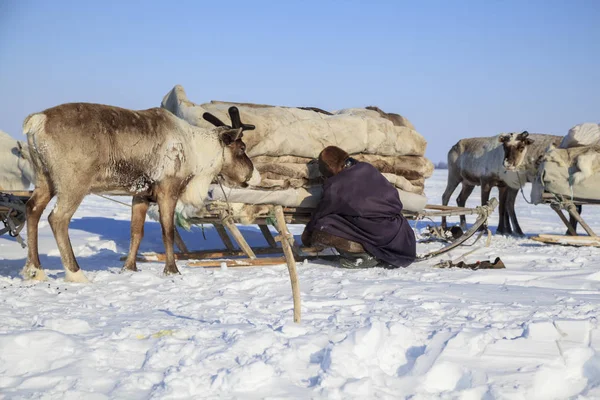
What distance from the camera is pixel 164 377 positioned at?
3363 mm

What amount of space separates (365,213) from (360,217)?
8 cm

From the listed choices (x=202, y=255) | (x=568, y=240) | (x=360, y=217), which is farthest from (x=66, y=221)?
(x=568, y=240)

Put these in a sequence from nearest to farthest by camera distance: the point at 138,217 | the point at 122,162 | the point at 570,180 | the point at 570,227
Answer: the point at 122,162
the point at 138,217
the point at 570,180
the point at 570,227

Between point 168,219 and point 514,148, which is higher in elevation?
point 514,148

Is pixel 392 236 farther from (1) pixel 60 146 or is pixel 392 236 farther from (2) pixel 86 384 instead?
(2) pixel 86 384

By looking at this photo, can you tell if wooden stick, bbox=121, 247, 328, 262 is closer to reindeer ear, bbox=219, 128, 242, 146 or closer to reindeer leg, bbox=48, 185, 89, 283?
reindeer ear, bbox=219, 128, 242, 146

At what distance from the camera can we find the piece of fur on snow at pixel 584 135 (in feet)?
38.7

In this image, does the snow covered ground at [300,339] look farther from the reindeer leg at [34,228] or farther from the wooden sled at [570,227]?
the wooden sled at [570,227]

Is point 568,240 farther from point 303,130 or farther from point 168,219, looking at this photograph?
point 168,219

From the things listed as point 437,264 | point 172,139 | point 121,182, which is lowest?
point 437,264

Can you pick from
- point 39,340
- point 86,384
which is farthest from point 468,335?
point 39,340

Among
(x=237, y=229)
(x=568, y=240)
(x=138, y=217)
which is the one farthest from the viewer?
(x=568, y=240)

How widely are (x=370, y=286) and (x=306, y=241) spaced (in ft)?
7.10

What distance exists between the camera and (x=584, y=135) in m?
11.9
